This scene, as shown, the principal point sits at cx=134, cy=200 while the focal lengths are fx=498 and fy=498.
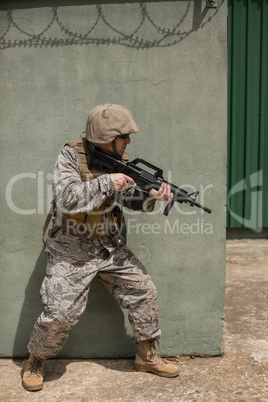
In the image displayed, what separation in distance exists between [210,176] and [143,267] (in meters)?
0.79

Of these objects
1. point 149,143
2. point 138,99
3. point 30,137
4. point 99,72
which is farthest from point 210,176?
point 30,137

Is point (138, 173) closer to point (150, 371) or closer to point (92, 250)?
point (92, 250)

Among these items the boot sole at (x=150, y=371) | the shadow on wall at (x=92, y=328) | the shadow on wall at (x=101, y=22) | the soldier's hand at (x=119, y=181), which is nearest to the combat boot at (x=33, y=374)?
the shadow on wall at (x=92, y=328)

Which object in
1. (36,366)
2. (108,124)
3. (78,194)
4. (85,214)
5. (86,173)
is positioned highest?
(108,124)

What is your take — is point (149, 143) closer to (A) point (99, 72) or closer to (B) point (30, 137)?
(A) point (99, 72)

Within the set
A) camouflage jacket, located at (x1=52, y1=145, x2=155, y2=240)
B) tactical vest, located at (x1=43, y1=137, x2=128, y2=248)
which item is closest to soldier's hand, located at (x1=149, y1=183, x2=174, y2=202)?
camouflage jacket, located at (x1=52, y1=145, x2=155, y2=240)

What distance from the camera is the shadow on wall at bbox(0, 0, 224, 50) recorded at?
3.38 metres

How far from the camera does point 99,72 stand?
3.44 metres

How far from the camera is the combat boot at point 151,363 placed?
132 inches

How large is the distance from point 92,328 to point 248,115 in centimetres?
382

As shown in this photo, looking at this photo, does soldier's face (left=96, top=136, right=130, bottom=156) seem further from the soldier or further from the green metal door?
the green metal door

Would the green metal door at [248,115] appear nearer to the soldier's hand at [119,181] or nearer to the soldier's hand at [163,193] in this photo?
the soldier's hand at [163,193]

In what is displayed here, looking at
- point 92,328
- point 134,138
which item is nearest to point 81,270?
point 92,328

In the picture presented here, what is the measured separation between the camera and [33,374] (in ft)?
10.6
